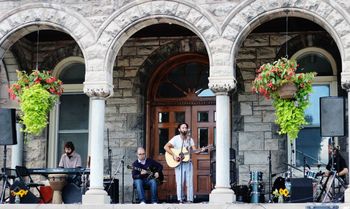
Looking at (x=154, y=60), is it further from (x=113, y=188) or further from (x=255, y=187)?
(x=255, y=187)

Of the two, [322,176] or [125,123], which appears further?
[125,123]

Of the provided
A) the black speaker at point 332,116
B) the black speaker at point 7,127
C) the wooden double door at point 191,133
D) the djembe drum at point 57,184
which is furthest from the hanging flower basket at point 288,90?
the black speaker at point 7,127

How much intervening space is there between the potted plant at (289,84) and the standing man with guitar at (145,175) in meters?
2.57

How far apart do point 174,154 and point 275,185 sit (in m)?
1.93

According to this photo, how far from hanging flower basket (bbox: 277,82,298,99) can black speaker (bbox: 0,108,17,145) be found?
15.9ft

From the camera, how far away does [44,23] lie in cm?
1427

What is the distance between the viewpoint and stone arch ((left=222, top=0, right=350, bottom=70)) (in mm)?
13047

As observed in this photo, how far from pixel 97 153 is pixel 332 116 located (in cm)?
410

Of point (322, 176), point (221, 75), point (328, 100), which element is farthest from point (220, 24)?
point (322, 176)

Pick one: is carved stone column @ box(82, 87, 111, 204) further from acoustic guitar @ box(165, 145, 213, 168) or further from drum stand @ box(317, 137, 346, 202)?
drum stand @ box(317, 137, 346, 202)

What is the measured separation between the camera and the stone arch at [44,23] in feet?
46.2

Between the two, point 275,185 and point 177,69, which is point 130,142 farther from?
point 275,185

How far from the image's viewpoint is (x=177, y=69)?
16.6 meters

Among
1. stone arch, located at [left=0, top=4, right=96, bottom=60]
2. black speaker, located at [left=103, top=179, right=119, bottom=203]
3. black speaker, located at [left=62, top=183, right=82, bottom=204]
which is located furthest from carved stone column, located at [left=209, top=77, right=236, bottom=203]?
black speaker, located at [left=62, top=183, right=82, bottom=204]
